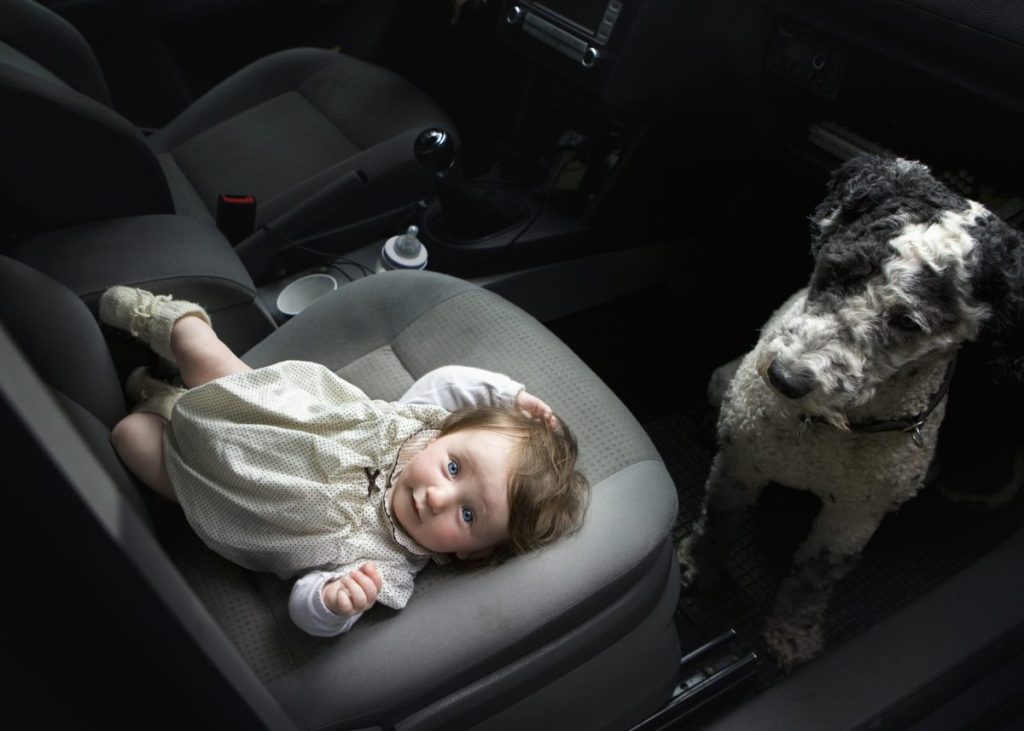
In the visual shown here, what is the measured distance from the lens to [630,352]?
7.48 feet

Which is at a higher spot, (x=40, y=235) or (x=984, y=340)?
(x=984, y=340)

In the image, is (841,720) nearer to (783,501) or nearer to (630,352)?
(783,501)

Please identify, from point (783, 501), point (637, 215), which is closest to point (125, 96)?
point (637, 215)

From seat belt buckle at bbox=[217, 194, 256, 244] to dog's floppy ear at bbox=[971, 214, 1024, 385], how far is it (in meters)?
1.51

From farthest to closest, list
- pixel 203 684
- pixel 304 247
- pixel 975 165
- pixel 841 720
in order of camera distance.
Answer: pixel 304 247 < pixel 975 165 < pixel 841 720 < pixel 203 684

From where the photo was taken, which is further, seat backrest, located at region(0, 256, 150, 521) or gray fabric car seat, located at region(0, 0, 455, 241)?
gray fabric car seat, located at region(0, 0, 455, 241)

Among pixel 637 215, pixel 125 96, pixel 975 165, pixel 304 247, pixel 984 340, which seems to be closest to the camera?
pixel 984 340

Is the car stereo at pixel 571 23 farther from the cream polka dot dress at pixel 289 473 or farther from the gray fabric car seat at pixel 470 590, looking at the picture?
the cream polka dot dress at pixel 289 473

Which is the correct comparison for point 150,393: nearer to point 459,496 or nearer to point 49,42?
point 459,496

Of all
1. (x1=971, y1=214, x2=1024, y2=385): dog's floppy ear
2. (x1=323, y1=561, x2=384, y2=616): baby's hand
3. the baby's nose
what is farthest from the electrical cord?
(x1=971, y1=214, x2=1024, y2=385): dog's floppy ear

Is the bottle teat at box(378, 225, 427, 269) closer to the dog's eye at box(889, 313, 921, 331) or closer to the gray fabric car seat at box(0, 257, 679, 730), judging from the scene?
the gray fabric car seat at box(0, 257, 679, 730)

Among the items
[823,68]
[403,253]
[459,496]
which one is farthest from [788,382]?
[403,253]

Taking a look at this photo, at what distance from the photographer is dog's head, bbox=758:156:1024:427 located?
1.08m

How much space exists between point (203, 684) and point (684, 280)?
197 centimetres
